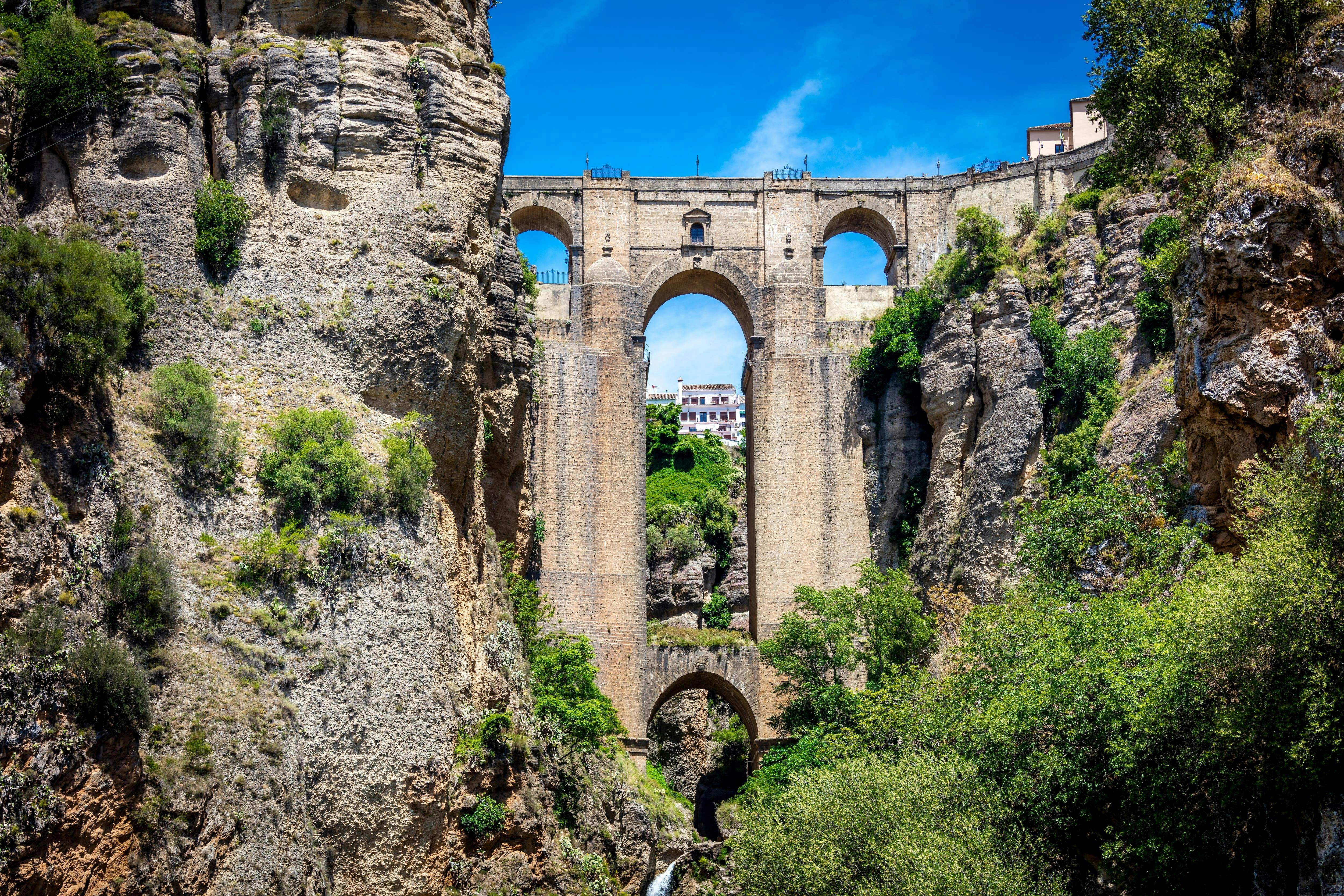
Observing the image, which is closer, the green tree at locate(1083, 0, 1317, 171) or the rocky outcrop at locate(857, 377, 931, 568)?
the green tree at locate(1083, 0, 1317, 171)

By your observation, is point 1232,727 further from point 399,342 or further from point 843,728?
point 843,728

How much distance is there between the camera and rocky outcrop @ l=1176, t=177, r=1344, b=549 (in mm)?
15375

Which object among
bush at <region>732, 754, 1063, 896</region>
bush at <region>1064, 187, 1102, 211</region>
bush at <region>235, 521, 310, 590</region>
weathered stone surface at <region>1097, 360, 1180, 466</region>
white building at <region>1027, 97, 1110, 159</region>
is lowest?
bush at <region>732, 754, 1063, 896</region>

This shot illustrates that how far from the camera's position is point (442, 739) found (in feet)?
55.1

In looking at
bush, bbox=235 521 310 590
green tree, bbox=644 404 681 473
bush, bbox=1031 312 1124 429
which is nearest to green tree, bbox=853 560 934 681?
bush, bbox=1031 312 1124 429

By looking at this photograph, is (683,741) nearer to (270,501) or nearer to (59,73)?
(270,501)

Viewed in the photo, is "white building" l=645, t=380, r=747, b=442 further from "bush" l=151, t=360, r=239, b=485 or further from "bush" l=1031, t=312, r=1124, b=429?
"bush" l=151, t=360, r=239, b=485

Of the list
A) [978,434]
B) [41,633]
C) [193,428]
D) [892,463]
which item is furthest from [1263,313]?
[892,463]

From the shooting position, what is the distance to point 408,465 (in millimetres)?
17688

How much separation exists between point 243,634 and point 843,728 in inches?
641

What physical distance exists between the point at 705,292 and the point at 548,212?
18.4 ft

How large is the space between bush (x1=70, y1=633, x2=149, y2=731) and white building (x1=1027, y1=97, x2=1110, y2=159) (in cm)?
3376

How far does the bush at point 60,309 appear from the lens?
13.6 m

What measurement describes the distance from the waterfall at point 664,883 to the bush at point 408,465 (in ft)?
43.5
